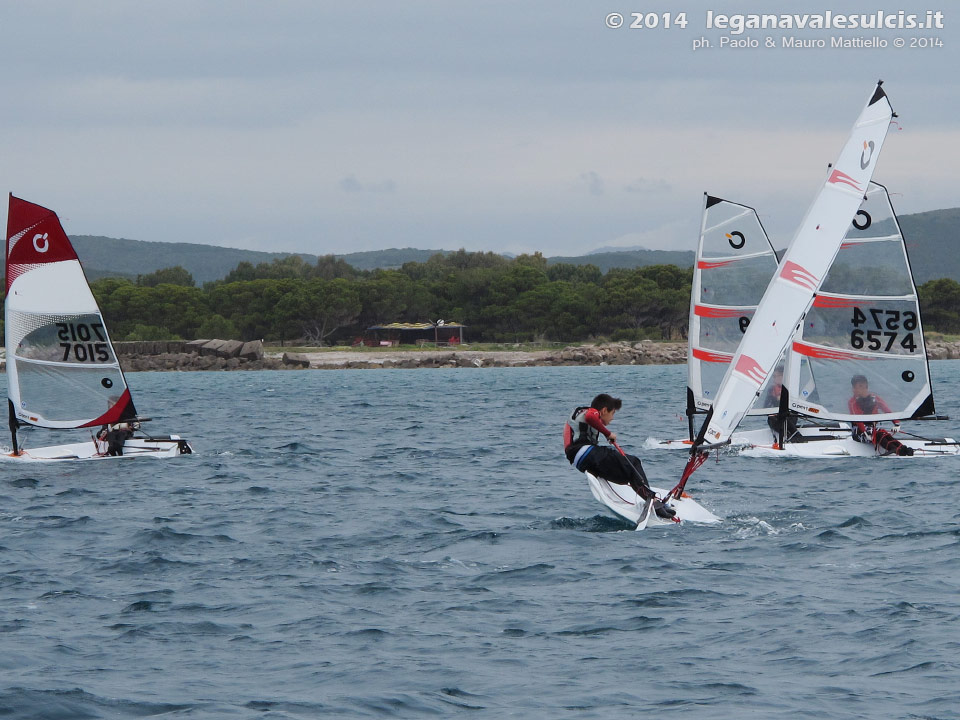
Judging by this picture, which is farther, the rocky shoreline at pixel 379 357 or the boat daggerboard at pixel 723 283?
the rocky shoreline at pixel 379 357

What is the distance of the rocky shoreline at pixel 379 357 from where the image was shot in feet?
281

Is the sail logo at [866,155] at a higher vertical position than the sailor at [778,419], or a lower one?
higher

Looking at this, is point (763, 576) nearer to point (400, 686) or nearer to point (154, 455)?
point (400, 686)

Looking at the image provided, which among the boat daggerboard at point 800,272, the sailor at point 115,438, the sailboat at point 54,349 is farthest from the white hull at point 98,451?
the boat daggerboard at point 800,272

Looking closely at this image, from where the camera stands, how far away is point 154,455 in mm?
24219

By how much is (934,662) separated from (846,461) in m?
13.1

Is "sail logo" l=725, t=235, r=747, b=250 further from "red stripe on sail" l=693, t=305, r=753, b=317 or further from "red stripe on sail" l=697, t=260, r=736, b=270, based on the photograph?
"red stripe on sail" l=693, t=305, r=753, b=317

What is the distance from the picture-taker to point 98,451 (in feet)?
76.8

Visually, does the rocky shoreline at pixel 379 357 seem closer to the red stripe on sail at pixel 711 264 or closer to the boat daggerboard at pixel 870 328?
the red stripe on sail at pixel 711 264

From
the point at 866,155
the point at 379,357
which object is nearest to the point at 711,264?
the point at 866,155

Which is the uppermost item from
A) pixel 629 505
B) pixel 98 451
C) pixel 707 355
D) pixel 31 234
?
pixel 31 234

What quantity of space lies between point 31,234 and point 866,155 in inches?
618

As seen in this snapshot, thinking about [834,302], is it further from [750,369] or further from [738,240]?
[750,369]

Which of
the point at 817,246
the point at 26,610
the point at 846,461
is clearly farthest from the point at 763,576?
the point at 846,461
